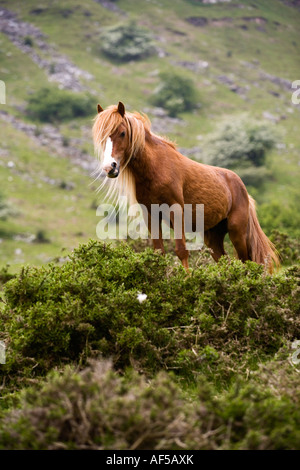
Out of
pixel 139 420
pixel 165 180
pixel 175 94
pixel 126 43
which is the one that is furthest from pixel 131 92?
pixel 139 420

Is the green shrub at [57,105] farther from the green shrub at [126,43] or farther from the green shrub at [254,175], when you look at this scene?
the green shrub at [254,175]

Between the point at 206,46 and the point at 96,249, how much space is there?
8406 centimetres

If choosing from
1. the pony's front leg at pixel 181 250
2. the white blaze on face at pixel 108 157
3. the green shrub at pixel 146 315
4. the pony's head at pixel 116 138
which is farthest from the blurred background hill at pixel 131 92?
the green shrub at pixel 146 315

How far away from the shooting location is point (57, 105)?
65.6m

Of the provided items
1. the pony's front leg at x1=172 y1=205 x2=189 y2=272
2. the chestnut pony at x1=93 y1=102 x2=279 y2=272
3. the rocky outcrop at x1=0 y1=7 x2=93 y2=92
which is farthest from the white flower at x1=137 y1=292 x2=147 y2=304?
the rocky outcrop at x1=0 y1=7 x2=93 y2=92

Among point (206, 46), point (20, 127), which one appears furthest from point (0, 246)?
point (206, 46)

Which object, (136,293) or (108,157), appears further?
(108,157)

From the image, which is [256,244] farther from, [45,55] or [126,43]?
[126,43]

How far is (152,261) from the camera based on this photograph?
497 centimetres

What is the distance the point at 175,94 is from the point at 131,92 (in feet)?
20.3

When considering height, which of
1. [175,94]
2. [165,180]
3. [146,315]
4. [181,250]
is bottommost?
[175,94]

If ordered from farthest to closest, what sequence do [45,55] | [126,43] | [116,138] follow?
[126,43], [45,55], [116,138]

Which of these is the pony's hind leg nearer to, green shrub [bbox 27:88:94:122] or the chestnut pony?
the chestnut pony

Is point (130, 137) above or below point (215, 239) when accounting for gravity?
above
